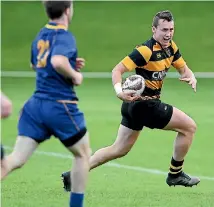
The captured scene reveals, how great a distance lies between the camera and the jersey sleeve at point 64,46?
7.54 metres

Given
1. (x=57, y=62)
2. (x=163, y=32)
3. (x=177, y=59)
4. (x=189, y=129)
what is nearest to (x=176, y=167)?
(x=189, y=129)

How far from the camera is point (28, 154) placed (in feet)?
25.8

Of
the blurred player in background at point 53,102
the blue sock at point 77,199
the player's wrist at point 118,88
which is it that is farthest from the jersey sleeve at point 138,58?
the blue sock at point 77,199

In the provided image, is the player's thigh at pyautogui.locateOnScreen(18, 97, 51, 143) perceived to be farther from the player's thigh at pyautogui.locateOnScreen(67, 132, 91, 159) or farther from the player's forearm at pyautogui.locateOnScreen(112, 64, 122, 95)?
the player's forearm at pyautogui.locateOnScreen(112, 64, 122, 95)

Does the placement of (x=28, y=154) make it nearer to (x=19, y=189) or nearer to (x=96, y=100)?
(x=19, y=189)

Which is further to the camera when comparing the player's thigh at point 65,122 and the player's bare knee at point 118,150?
the player's bare knee at point 118,150

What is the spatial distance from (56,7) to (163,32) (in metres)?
2.21

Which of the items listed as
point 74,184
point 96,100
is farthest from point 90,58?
point 74,184

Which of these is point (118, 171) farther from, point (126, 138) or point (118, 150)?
point (126, 138)

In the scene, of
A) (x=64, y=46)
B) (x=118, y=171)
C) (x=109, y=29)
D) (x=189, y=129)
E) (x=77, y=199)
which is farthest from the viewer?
(x=109, y=29)

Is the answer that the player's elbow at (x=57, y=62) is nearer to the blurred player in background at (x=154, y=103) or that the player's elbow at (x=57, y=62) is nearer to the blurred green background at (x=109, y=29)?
the blurred player in background at (x=154, y=103)

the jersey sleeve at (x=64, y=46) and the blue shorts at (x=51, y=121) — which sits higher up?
the jersey sleeve at (x=64, y=46)

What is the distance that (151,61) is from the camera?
9.61 meters

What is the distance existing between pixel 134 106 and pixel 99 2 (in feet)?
77.2
